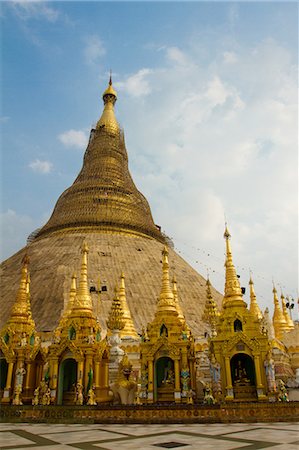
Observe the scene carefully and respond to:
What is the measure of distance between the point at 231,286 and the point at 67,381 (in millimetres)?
10403

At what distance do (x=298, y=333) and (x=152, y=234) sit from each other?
2869cm

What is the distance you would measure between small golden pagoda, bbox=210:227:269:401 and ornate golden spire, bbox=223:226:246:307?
205 millimetres

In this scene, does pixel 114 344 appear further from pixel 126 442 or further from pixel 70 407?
pixel 126 442

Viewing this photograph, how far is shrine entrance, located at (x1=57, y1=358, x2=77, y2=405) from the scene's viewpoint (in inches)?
795

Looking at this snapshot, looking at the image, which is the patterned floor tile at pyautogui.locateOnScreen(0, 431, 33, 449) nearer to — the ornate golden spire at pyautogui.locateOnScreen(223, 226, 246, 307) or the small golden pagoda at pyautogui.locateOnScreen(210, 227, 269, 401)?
the small golden pagoda at pyautogui.locateOnScreen(210, 227, 269, 401)

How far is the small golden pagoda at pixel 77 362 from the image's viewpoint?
19.8 m

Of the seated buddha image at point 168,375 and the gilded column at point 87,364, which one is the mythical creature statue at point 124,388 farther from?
the seated buddha image at point 168,375

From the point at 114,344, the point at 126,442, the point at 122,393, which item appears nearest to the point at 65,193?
the point at 114,344

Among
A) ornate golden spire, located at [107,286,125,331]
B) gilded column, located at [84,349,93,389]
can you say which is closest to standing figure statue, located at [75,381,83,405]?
gilded column, located at [84,349,93,389]

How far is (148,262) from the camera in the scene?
148 ft

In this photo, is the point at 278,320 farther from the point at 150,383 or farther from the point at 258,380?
the point at 150,383

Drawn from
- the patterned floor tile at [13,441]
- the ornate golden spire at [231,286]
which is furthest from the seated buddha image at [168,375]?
the patterned floor tile at [13,441]

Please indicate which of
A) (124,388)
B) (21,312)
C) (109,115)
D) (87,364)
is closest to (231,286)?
(124,388)

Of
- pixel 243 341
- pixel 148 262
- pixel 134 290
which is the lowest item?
pixel 243 341
